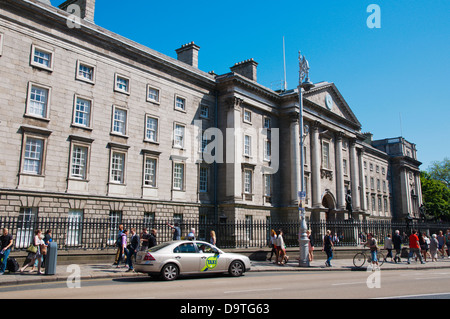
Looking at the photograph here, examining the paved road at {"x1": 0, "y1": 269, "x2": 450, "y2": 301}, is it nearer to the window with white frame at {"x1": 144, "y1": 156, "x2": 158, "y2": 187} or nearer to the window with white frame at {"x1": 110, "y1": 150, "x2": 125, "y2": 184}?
the window with white frame at {"x1": 110, "y1": 150, "x2": 125, "y2": 184}

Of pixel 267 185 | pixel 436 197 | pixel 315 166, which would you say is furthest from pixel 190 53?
pixel 436 197

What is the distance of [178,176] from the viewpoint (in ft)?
102

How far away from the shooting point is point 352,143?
52094 mm

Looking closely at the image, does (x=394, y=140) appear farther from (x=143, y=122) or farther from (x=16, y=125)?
(x=16, y=125)

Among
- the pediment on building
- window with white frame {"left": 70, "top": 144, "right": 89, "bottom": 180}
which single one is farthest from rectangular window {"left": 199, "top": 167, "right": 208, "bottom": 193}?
the pediment on building

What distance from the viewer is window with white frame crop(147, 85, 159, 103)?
29.5 metres

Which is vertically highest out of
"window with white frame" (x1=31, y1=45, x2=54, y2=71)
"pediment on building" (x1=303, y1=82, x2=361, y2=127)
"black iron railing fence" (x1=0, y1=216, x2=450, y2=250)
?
"pediment on building" (x1=303, y1=82, x2=361, y2=127)

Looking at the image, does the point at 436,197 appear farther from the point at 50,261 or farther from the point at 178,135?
the point at 50,261

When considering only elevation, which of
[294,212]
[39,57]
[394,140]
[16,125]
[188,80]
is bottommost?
[294,212]

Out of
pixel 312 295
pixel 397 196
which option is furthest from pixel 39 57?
pixel 397 196

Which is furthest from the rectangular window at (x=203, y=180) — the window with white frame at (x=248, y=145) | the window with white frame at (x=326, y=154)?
the window with white frame at (x=326, y=154)

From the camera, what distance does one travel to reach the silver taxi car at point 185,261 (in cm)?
1405

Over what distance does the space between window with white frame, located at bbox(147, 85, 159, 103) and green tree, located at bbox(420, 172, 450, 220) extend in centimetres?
7212
